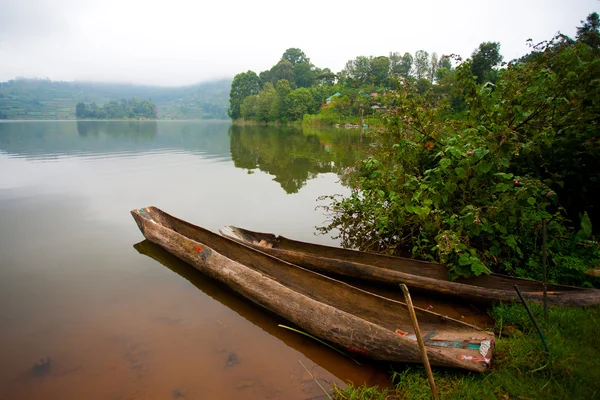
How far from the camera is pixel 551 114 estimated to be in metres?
4.40

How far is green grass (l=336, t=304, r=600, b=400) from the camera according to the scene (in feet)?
7.68

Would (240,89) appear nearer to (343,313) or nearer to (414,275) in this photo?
(414,275)

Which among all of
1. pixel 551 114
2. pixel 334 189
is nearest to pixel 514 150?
pixel 551 114

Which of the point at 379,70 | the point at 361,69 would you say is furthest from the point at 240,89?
the point at 379,70

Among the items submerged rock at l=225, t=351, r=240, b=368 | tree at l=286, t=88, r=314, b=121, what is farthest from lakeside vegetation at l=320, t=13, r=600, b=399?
tree at l=286, t=88, r=314, b=121

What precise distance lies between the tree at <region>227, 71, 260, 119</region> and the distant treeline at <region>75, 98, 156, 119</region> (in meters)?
70.1

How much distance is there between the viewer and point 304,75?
99625 mm

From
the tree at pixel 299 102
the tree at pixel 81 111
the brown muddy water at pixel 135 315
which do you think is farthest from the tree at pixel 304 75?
the brown muddy water at pixel 135 315

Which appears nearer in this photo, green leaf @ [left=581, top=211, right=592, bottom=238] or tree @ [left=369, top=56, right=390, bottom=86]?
green leaf @ [left=581, top=211, right=592, bottom=238]

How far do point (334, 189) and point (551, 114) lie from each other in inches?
251

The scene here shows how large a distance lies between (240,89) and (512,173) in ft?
304

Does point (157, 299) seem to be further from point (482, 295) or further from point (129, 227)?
point (482, 295)

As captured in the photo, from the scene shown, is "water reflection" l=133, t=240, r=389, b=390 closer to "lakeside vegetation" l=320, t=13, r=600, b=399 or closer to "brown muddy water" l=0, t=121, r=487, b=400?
"brown muddy water" l=0, t=121, r=487, b=400

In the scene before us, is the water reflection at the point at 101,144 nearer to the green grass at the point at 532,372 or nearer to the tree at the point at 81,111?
the green grass at the point at 532,372
